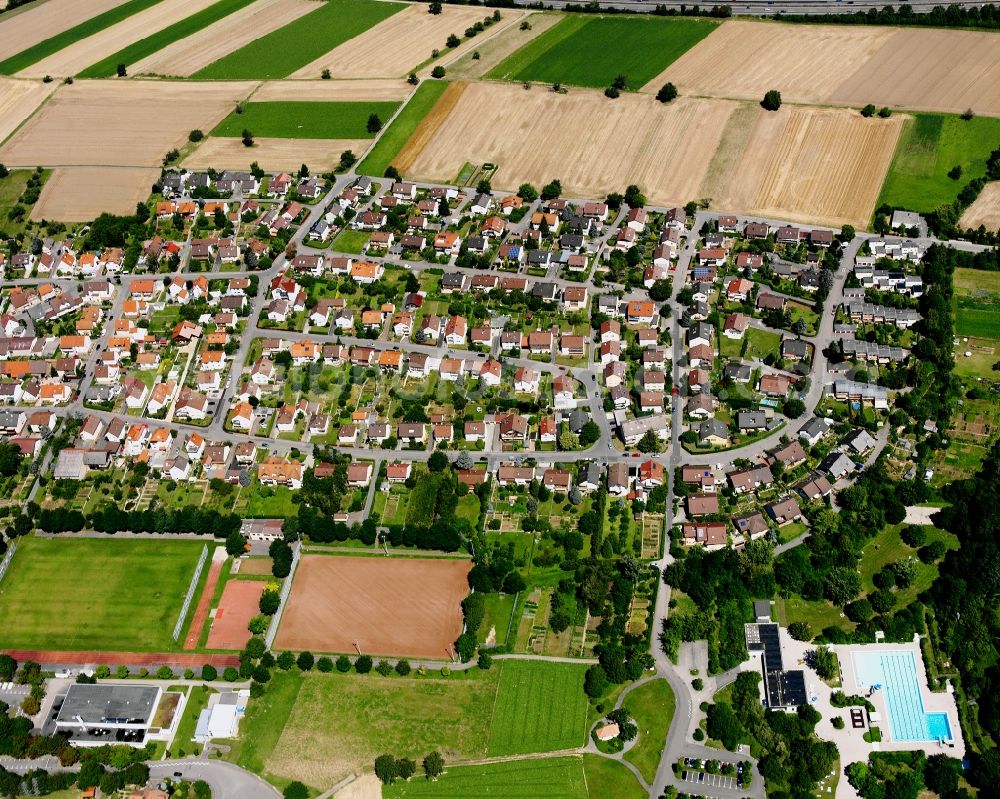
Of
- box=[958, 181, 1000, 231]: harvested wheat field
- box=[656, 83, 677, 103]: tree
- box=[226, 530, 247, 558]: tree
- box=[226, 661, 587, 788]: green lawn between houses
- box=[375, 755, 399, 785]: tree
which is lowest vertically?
box=[375, 755, 399, 785]: tree

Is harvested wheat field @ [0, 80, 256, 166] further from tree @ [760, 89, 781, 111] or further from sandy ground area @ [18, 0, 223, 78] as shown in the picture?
tree @ [760, 89, 781, 111]

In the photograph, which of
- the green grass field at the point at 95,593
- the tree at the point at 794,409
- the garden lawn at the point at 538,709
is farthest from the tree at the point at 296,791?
the tree at the point at 794,409

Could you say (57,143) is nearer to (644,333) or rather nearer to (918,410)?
(644,333)

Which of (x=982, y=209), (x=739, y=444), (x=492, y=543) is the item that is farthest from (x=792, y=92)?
(x=492, y=543)

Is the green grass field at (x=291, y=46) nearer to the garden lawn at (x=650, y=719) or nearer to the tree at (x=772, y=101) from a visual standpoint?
the tree at (x=772, y=101)

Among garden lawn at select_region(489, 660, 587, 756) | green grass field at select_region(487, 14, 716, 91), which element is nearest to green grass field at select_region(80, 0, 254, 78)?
green grass field at select_region(487, 14, 716, 91)
